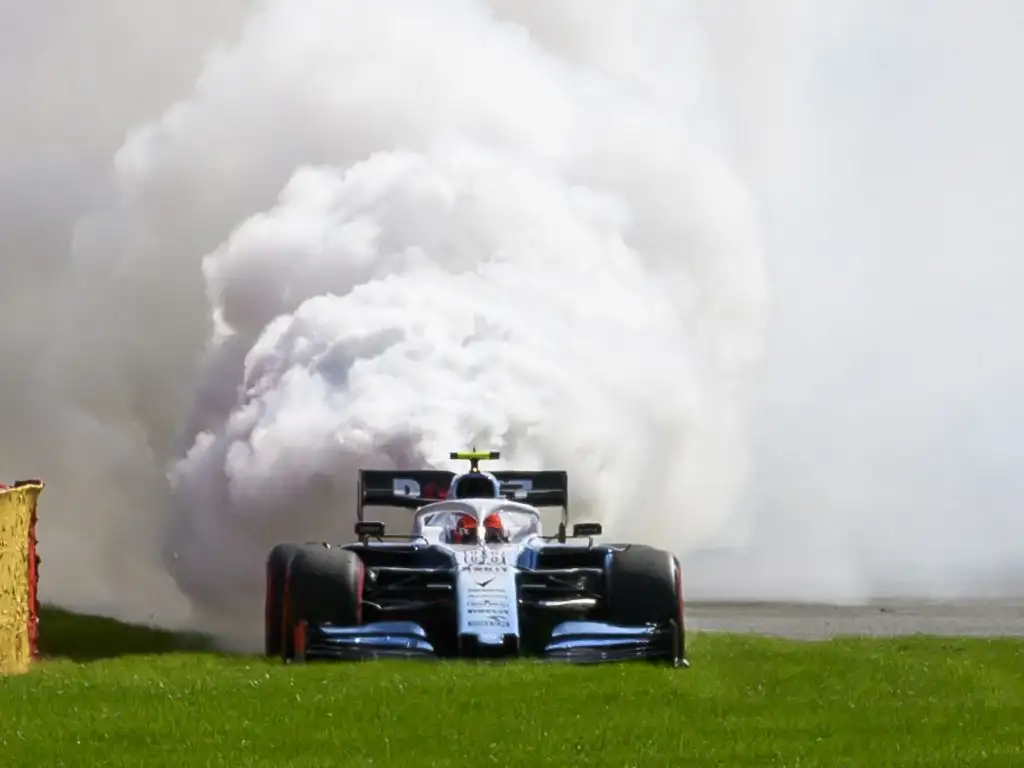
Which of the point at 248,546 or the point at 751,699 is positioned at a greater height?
the point at 248,546

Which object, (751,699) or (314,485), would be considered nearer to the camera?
(751,699)

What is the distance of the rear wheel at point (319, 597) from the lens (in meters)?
22.2

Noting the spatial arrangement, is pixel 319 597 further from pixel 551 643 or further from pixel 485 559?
pixel 551 643

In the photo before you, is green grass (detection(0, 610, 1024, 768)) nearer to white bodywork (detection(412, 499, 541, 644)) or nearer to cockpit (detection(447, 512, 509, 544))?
white bodywork (detection(412, 499, 541, 644))

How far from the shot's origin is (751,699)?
17.6 meters

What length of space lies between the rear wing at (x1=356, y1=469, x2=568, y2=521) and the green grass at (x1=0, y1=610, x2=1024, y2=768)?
6.22 meters

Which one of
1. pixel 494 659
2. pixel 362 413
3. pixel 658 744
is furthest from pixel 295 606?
pixel 362 413

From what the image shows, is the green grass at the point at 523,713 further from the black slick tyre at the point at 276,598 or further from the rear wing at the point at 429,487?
the rear wing at the point at 429,487

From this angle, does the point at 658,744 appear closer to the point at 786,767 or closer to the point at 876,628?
the point at 786,767

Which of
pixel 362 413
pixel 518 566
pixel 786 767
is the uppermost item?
pixel 362 413

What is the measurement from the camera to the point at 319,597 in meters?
22.2

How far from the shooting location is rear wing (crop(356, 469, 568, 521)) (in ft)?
92.6

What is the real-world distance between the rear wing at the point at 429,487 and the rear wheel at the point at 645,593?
18.1ft

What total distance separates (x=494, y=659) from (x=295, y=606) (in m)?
2.48
